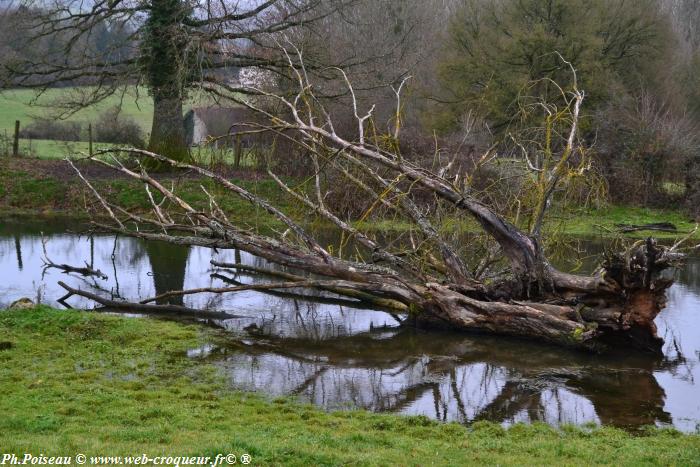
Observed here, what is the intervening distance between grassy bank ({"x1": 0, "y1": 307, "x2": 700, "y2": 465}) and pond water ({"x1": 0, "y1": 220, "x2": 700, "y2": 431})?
0.62 m

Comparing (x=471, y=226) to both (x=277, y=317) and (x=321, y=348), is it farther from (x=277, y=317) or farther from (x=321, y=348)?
(x=321, y=348)

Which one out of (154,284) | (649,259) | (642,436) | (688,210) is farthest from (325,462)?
(688,210)

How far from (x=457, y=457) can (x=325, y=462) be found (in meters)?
1.14

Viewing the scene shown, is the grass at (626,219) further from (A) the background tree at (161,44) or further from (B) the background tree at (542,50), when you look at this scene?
(A) the background tree at (161,44)

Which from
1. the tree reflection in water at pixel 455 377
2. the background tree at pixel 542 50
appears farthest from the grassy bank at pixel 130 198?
the tree reflection in water at pixel 455 377

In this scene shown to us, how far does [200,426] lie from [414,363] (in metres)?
4.13

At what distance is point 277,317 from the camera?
13094mm

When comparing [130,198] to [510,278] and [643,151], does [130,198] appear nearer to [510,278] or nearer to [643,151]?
[510,278]

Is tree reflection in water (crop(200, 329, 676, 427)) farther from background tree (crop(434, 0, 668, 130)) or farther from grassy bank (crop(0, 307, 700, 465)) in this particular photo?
background tree (crop(434, 0, 668, 130))

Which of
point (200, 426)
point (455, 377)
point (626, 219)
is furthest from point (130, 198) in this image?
point (200, 426)

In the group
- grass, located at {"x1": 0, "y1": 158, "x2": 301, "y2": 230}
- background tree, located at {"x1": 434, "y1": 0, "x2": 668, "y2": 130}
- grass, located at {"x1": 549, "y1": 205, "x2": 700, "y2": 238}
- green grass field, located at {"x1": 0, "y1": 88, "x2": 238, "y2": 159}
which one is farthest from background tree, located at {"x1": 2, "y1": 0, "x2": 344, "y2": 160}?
grass, located at {"x1": 549, "y1": 205, "x2": 700, "y2": 238}

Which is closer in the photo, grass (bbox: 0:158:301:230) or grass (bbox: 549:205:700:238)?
grass (bbox: 549:205:700:238)

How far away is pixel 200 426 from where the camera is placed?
7.07m

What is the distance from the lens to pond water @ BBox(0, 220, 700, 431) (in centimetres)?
888
